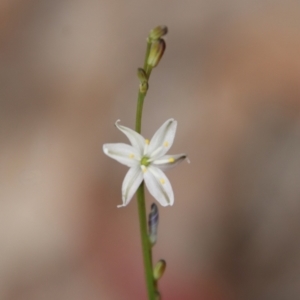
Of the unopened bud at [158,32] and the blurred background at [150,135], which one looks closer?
the unopened bud at [158,32]

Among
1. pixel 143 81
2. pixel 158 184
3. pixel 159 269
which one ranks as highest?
pixel 143 81

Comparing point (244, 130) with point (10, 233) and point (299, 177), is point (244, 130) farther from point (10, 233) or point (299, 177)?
point (10, 233)

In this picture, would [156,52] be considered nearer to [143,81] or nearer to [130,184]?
[143,81]

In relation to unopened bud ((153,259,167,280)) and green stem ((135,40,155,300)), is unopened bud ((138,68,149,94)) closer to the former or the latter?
green stem ((135,40,155,300))

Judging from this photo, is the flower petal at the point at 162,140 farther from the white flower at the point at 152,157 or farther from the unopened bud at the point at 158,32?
the unopened bud at the point at 158,32

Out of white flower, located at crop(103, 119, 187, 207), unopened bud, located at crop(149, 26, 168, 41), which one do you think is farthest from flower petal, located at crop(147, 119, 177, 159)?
unopened bud, located at crop(149, 26, 168, 41)

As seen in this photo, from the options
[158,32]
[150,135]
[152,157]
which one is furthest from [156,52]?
[150,135]

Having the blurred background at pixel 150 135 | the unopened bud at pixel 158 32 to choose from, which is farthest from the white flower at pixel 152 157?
the blurred background at pixel 150 135

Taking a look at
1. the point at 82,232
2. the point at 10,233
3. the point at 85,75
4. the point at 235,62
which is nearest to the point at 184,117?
the point at 235,62
